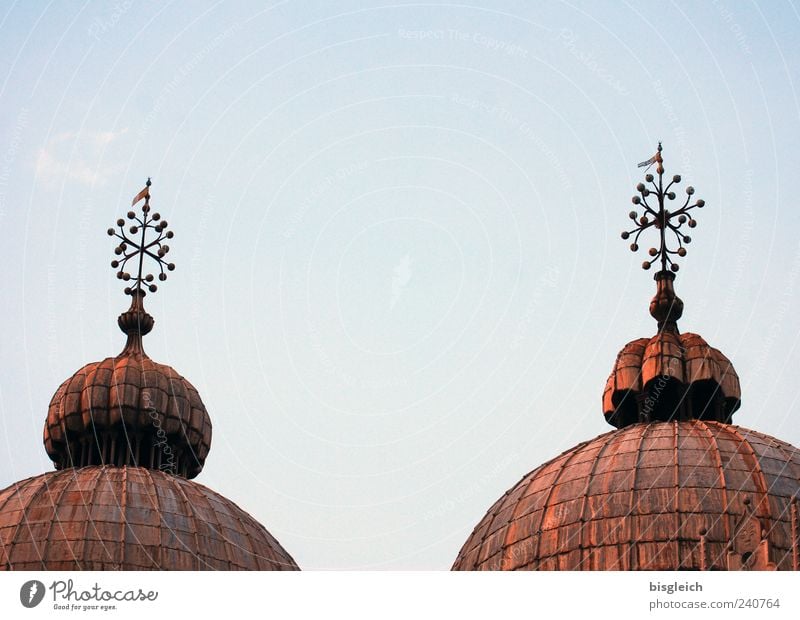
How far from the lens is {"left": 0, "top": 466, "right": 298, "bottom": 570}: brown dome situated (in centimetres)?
9769

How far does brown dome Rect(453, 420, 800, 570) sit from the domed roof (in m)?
15.3

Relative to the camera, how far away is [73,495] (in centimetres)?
10088

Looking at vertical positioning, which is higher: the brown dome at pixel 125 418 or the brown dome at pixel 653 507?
the brown dome at pixel 125 418

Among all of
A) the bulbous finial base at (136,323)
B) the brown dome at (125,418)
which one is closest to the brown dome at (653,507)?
the brown dome at (125,418)

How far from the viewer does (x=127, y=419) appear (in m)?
106

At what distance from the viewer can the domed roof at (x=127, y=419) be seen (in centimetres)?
10619

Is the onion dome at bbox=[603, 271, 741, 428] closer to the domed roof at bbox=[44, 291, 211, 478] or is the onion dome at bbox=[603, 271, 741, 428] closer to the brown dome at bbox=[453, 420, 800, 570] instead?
the brown dome at bbox=[453, 420, 800, 570]

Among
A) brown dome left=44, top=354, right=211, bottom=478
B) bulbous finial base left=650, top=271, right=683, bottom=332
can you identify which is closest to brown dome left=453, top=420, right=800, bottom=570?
bulbous finial base left=650, top=271, right=683, bottom=332

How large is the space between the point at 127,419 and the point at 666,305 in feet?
68.5

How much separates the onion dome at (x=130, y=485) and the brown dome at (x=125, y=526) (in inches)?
1.4

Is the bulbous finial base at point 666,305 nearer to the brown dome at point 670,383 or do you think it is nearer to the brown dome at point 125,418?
the brown dome at point 670,383
